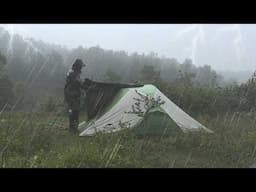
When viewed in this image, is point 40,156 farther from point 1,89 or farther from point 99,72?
point 99,72

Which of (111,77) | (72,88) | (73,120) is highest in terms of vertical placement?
(72,88)

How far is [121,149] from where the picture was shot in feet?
20.8

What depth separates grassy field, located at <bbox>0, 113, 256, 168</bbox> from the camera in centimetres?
554

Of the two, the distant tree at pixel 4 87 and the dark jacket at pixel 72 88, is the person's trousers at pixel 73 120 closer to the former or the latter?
the dark jacket at pixel 72 88

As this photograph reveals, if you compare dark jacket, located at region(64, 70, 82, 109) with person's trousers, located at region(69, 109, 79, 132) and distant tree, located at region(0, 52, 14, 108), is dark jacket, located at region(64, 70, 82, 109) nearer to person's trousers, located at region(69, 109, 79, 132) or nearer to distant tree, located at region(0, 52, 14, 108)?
person's trousers, located at region(69, 109, 79, 132)

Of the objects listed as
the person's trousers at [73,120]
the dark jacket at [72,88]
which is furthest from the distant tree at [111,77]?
the person's trousers at [73,120]

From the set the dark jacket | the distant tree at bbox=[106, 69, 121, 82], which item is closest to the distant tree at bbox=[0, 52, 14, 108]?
the distant tree at bbox=[106, 69, 121, 82]

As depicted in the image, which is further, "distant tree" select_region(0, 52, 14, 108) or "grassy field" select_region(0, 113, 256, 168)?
"distant tree" select_region(0, 52, 14, 108)

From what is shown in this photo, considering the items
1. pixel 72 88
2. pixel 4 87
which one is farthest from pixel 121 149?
pixel 4 87

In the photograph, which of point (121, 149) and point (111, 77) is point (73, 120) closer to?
point (121, 149)

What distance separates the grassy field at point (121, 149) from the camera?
18.2 feet
